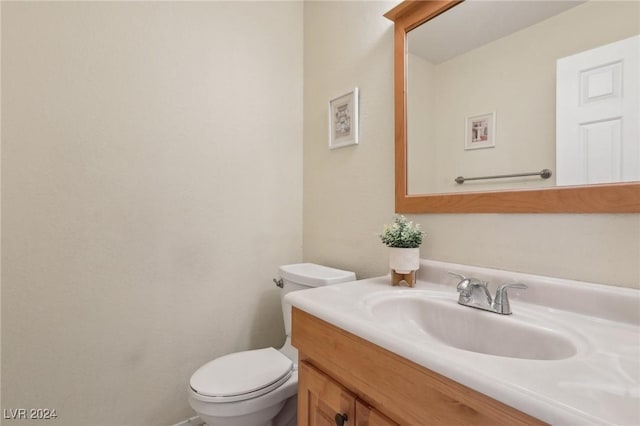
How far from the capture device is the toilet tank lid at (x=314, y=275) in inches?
48.8

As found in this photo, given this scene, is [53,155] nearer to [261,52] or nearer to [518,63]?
[261,52]

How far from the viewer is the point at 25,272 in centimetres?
109

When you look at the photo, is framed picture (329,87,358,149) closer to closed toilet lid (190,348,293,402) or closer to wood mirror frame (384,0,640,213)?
wood mirror frame (384,0,640,213)

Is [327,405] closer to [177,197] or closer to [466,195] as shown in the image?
[466,195]

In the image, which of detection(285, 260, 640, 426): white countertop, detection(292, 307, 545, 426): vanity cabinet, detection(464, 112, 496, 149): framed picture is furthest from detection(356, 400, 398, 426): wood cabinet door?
detection(464, 112, 496, 149): framed picture

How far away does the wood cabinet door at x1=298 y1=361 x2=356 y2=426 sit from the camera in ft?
2.23

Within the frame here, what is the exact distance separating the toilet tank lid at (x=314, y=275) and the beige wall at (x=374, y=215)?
4.6 inches

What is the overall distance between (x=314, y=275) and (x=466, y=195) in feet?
2.29

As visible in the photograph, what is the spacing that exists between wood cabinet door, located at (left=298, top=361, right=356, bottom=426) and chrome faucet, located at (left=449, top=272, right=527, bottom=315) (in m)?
0.41

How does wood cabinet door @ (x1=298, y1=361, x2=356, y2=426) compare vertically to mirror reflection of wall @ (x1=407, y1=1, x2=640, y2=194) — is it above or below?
below

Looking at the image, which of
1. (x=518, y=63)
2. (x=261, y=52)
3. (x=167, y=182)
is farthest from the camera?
(x=261, y=52)

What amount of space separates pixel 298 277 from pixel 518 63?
1109mm

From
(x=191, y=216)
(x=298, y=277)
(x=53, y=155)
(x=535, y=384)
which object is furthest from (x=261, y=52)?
(x=535, y=384)

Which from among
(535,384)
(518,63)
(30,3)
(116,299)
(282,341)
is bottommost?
(282,341)
